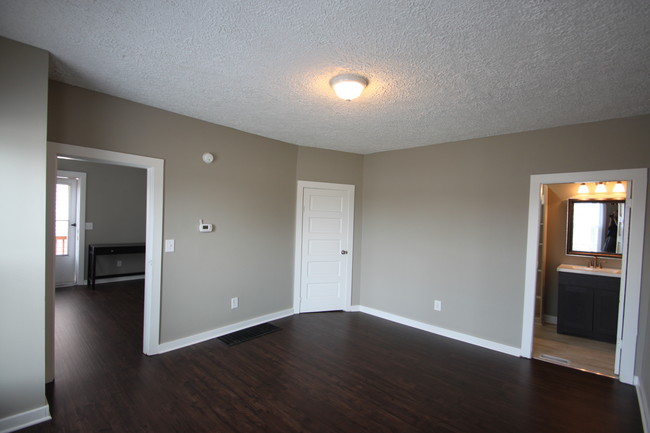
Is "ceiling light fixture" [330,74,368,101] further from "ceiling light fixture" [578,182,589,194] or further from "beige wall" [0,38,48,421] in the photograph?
"ceiling light fixture" [578,182,589,194]

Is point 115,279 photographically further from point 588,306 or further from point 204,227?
point 588,306

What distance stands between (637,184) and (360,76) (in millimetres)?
2760

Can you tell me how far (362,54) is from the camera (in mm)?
1924

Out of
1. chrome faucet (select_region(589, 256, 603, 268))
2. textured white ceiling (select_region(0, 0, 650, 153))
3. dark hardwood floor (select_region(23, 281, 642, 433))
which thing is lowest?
dark hardwood floor (select_region(23, 281, 642, 433))

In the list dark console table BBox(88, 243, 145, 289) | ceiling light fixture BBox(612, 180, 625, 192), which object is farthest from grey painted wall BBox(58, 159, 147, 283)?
ceiling light fixture BBox(612, 180, 625, 192)

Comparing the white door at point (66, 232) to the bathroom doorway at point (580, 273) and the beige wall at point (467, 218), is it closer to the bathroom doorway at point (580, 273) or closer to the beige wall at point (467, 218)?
the beige wall at point (467, 218)

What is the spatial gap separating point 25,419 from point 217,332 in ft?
5.70

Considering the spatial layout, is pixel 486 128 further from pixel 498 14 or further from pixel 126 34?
pixel 126 34

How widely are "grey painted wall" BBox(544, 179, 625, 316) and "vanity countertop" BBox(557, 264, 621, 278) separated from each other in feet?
1.06

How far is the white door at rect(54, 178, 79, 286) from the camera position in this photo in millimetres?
5625

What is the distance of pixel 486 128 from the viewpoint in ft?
10.9

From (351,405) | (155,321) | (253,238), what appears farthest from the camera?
(253,238)

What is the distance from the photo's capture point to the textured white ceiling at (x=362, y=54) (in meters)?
1.53

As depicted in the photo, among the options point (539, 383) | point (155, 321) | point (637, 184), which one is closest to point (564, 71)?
point (637, 184)
